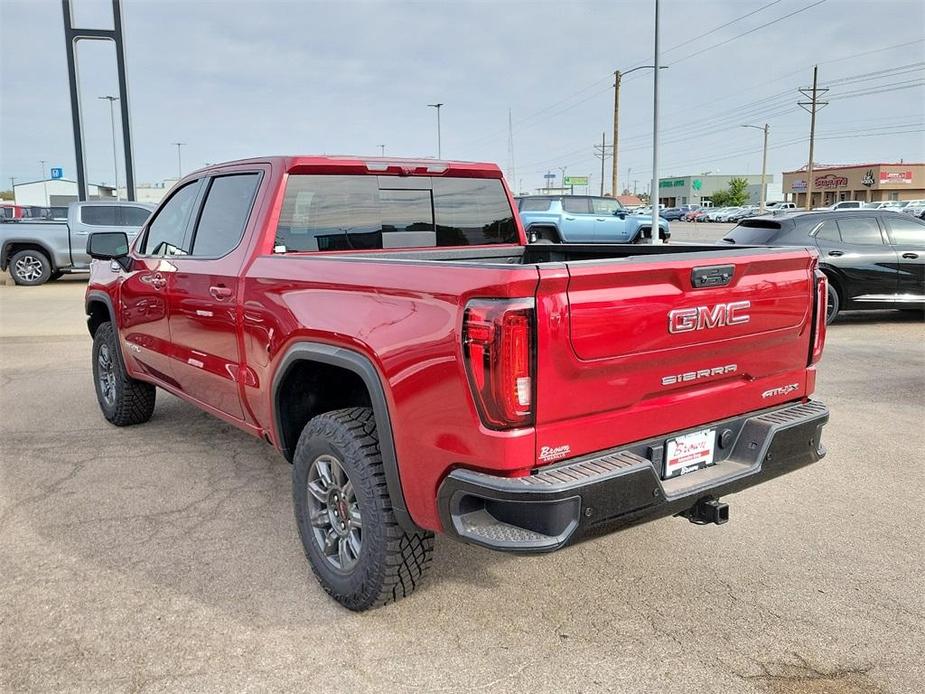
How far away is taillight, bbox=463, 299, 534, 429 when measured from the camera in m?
2.35

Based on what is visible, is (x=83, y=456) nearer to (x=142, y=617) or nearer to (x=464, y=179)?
(x=142, y=617)

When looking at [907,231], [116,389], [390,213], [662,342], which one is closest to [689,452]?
[662,342]

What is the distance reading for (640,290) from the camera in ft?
8.52

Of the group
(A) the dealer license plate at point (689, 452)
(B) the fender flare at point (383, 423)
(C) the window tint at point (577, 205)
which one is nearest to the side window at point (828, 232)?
(A) the dealer license plate at point (689, 452)

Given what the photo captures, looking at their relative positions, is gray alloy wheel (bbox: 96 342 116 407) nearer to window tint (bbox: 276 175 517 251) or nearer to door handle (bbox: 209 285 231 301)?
door handle (bbox: 209 285 231 301)

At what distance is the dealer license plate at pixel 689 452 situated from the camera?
280 centimetres

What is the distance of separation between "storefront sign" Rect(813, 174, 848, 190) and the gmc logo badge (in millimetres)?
91353

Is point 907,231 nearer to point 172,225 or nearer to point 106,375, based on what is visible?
point 172,225

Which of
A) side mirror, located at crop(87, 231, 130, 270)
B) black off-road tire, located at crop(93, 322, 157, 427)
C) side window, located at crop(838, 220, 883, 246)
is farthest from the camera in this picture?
side window, located at crop(838, 220, 883, 246)

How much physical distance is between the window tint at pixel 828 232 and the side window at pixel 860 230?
0.21 ft

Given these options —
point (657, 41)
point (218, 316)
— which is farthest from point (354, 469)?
point (657, 41)

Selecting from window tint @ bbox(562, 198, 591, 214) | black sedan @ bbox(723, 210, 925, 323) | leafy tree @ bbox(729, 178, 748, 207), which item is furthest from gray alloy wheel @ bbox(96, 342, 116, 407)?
leafy tree @ bbox(729, 178, 748, 207)

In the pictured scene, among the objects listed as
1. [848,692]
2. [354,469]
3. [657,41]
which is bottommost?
[848,692]

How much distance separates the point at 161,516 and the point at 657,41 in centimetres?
2158
